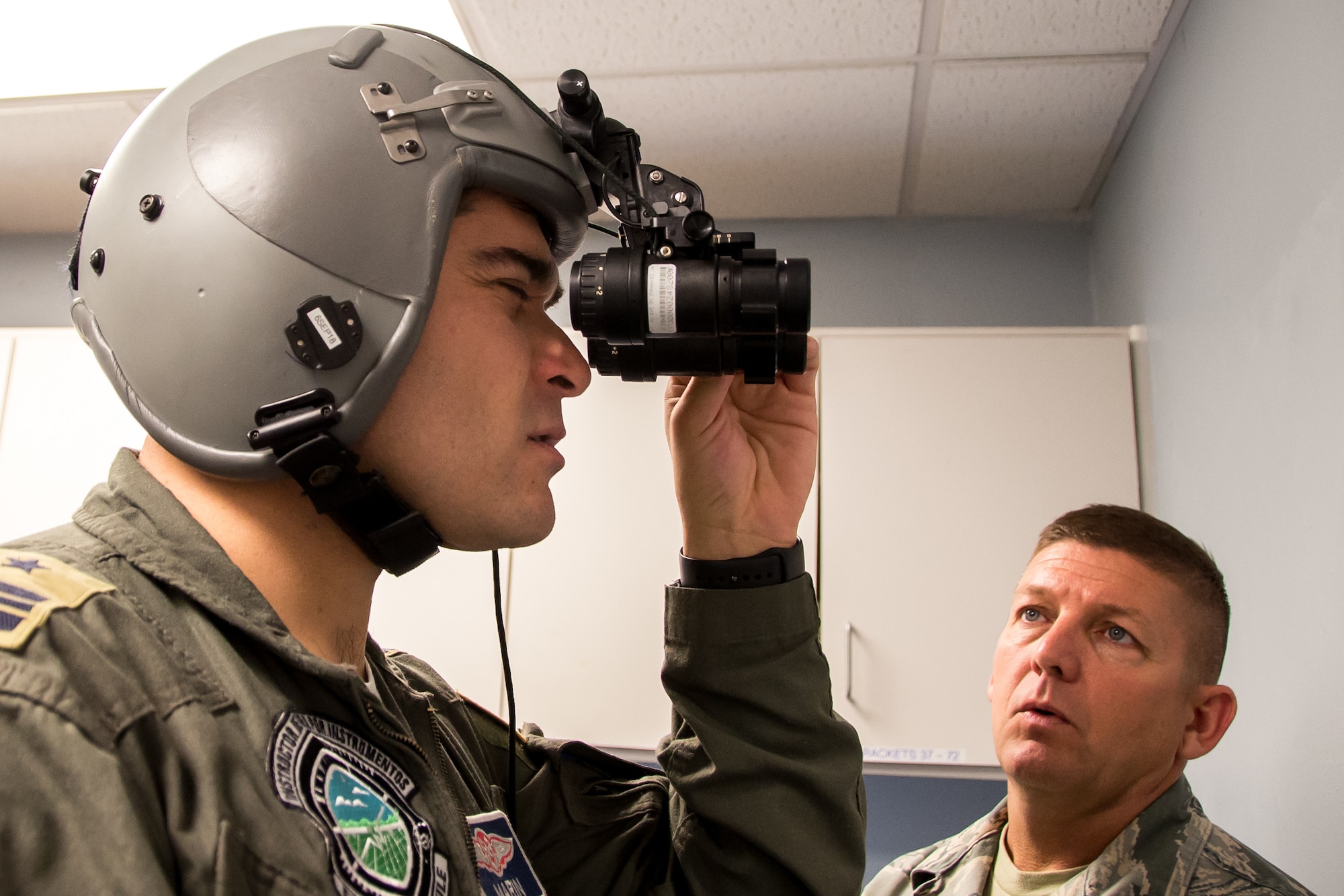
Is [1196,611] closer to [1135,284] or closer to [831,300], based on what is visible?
[1135,284]

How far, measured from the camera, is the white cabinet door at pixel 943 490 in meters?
2.00

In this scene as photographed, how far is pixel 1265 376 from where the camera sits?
4.70ft

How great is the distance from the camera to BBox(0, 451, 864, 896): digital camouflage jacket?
509 mm

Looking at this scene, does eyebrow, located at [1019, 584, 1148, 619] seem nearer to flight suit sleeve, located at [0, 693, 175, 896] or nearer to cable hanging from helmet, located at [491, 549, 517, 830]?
cable hanging from helmet, located at [491, 549, 517, 830]

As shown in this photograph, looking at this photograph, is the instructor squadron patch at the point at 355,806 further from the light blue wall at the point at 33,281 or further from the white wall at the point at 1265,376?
the light blue wall at the point at 33,281

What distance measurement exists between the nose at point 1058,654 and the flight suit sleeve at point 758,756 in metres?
0.52

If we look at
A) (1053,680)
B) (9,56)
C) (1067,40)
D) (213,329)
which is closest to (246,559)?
(213,329)

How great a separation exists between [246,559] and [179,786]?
0.23 metres

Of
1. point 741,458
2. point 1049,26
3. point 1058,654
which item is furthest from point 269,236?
point 1049,26

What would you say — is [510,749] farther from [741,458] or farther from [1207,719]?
[1207,719]

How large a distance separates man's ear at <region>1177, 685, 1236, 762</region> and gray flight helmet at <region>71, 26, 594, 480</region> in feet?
3.98

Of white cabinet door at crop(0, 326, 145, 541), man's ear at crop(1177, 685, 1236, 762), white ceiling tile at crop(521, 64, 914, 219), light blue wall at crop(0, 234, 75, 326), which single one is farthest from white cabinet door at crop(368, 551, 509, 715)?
light blue wall at crop(0, 234, 75, 326)

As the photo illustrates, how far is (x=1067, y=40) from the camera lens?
1.87 metres

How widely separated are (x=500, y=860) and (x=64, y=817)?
409 millimetres
